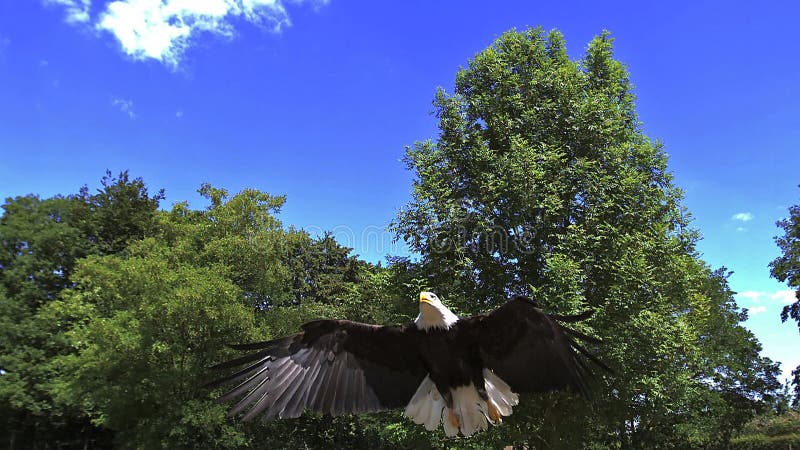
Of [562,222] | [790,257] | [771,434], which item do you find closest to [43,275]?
[562,222]

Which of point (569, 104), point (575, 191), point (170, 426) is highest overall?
point (569, 104)

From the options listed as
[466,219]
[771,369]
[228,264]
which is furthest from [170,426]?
[771,369]

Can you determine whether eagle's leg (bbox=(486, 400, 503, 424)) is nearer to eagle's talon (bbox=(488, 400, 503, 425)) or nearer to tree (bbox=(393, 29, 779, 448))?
eagle's talon (bbox=(488, 400, 503, 425))

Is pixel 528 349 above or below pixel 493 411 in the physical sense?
above

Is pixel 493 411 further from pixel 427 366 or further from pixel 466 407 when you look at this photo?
pixel 427 366

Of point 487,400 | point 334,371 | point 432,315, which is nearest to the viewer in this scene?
point 432,315

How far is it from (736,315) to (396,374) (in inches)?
914

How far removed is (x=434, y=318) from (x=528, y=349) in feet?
3.95

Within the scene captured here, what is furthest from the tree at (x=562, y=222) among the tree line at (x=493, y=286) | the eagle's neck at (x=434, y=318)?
the eagle's neck at (x=434, y=318)

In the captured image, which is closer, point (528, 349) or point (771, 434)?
point (528, 349)

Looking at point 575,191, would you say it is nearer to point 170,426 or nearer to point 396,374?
point 396,374

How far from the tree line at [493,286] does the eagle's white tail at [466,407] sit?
13.9 feet

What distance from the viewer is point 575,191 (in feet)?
39.5

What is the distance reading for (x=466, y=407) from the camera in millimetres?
6371
